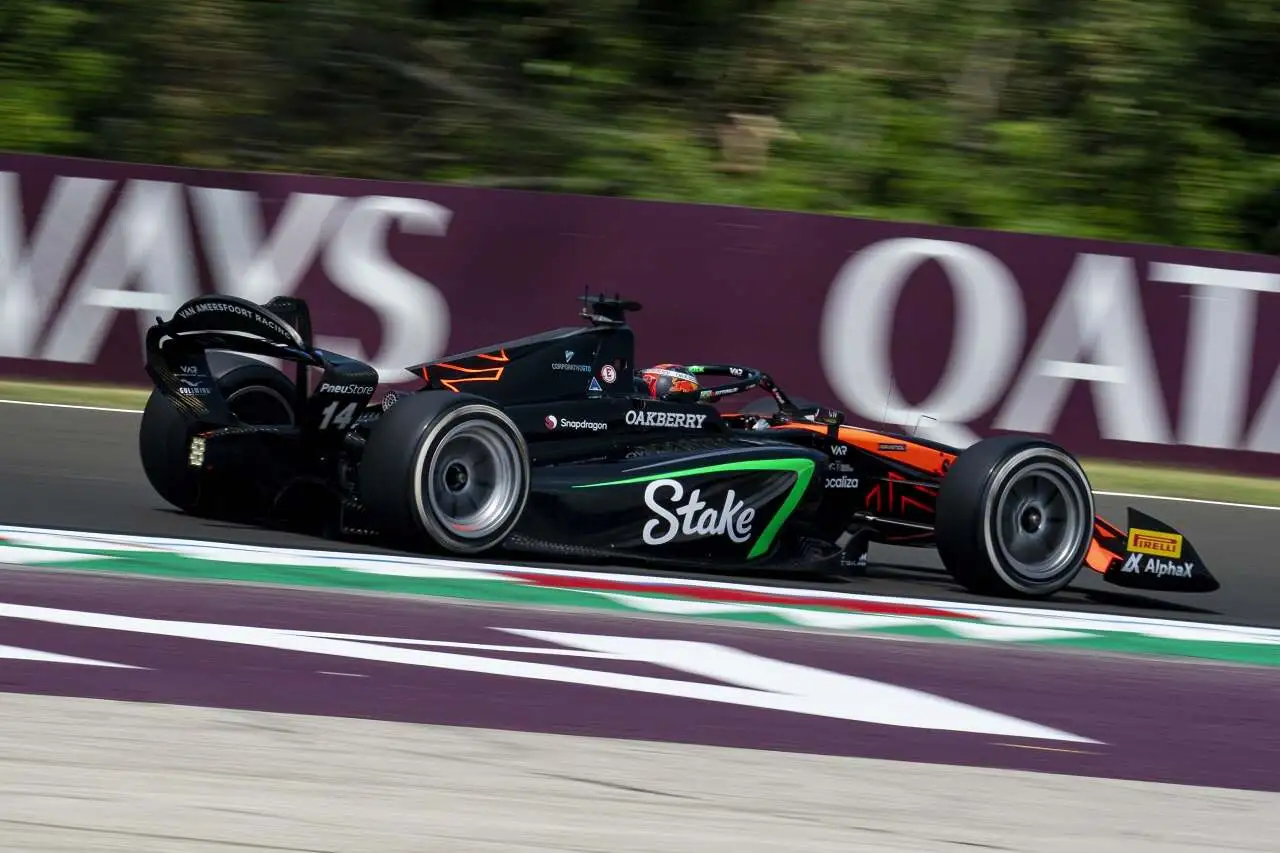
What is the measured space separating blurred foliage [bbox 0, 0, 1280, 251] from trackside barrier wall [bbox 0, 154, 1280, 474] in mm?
4868

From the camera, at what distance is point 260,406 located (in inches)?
323

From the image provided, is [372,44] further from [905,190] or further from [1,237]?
[1,237]

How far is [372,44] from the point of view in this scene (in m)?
19.3

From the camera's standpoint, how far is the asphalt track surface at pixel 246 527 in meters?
8.02

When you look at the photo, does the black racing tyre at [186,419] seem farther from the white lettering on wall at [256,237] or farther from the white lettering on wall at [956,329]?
the white lettering on wall at [956,329]

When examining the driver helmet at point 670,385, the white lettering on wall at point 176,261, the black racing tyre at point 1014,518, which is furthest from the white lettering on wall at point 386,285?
the black racing tyre at point 1014,518

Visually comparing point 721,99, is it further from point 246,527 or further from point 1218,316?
point 246,527

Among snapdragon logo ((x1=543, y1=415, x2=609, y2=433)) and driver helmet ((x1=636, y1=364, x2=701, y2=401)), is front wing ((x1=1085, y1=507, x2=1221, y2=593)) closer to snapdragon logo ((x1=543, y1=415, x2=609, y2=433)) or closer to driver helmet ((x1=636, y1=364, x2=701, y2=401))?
driver helmet ((x1=636, y1=364, x2=701, y2=401))

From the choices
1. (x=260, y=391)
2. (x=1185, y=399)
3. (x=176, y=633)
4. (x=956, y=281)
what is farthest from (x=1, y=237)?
(x=1185, y=399)

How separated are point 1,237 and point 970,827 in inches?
398

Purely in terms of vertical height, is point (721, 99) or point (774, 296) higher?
point (721, 99)

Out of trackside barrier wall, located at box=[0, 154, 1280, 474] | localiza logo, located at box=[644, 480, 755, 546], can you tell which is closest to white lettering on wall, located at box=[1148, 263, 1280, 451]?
trackside barrier wall, located at box=[0, 154, 1280, 474]

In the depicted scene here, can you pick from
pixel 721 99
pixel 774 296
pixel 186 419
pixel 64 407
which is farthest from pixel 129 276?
pixel 721 99

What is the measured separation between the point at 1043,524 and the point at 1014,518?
0.70ft
